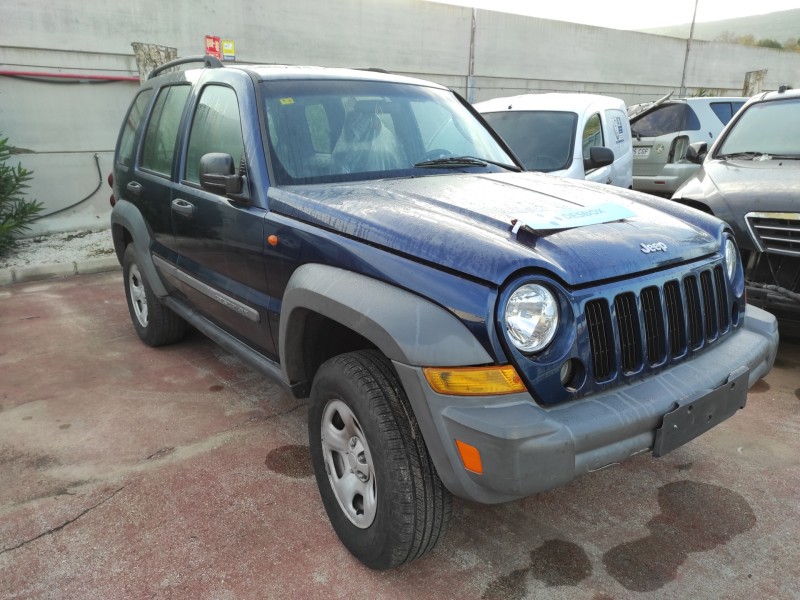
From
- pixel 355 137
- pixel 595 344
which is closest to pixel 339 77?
pixel 355 137

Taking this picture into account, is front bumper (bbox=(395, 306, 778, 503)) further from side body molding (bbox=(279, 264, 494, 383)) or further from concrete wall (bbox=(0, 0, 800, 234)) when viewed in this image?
concrete wall (bbox=(0, 0, 800, 234))

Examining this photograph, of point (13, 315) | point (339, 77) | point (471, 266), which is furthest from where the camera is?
point (13, 315)

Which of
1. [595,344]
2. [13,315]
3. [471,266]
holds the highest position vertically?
[471,266]

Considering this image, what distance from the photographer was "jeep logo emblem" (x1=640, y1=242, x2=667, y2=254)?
2.20 m

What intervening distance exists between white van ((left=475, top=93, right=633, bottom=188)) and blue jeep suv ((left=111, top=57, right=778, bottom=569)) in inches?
113

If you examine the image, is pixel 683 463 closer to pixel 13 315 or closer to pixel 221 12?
pixel 13 315

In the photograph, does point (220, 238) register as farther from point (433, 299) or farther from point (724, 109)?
point (724, 109)

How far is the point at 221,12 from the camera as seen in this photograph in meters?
10.2

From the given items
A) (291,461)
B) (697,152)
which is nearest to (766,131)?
(697,152)

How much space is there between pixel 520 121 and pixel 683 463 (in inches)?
176

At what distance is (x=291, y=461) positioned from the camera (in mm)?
3105

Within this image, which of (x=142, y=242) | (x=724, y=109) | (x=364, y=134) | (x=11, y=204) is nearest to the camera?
(x=364, y=134)

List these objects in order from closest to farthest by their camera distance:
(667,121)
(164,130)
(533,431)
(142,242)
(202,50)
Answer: (533,431) < (164,130) < (142,242) < (667,121) < (202,50)

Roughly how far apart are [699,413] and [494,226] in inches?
37.7
